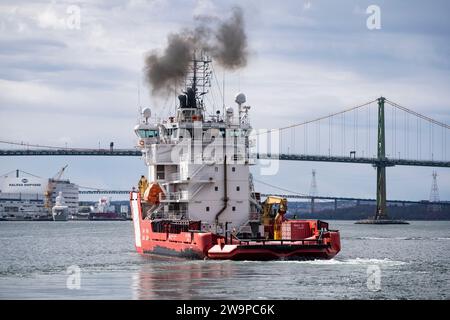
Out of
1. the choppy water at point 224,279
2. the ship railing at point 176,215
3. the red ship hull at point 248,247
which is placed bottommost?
the choppy water at point 224,279

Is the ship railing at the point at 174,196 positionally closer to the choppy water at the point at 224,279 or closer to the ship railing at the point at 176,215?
the ship railing at the point at 176,215

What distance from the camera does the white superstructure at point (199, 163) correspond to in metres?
47.1

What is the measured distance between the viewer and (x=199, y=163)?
155 ft

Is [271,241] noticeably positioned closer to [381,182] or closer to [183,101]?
[183,101]

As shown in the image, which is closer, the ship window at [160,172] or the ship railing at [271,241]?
the ship railing at [271,241]

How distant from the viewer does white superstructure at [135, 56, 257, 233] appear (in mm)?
47062

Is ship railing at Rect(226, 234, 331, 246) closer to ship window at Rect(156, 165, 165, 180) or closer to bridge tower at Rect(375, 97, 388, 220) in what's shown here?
ship window at Rect(156, 165, 165, 180)

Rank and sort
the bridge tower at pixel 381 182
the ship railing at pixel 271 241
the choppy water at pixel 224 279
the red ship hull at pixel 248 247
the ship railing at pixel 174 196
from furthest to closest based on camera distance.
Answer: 1. the bridge tower at pixel 381 182
2. the ship railing at pixel 174 196
3. the ship railing at pixel 271 241
4. the red ship hull at pixel 248 247
5. the choppy water at pixel 224 279

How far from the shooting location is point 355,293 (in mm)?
33000

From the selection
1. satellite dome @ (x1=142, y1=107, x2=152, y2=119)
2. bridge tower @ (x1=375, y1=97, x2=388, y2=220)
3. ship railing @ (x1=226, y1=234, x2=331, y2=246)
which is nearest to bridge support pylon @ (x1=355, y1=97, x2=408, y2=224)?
bridge tower @ (x1=375, y1=97, x2=388, y2=220)

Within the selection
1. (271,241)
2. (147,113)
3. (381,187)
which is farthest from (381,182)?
(271,241)

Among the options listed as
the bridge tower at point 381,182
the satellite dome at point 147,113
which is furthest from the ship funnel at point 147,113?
the bridge tower at point 381,182

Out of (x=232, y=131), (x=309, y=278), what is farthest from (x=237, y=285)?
(x=232, y=131)
